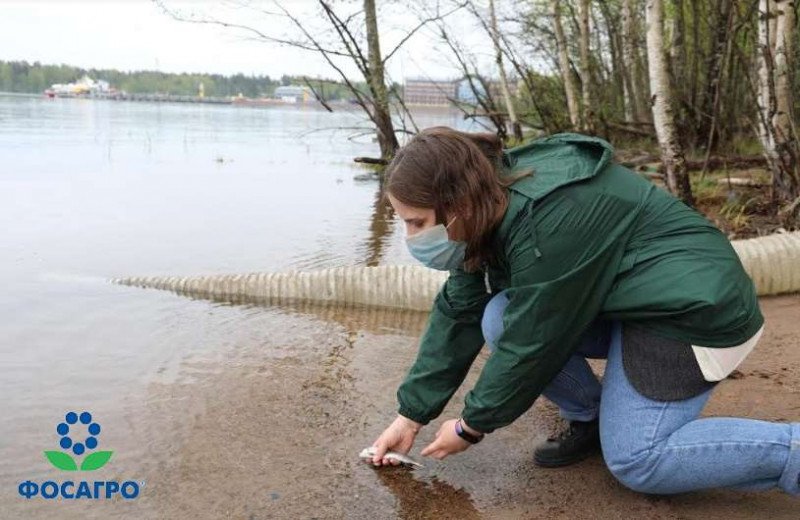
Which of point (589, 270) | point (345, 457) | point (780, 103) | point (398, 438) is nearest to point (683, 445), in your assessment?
point (589, 270)

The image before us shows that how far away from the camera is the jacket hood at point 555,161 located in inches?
93.3

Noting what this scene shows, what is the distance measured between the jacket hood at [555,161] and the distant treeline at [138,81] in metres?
91.5

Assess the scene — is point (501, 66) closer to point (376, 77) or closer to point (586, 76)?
point (376, 77)

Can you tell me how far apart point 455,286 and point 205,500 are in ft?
3.61

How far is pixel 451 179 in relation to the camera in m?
2.32

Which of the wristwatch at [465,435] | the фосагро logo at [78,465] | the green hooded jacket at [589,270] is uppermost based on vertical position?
the green hooded jacket at [589,270]

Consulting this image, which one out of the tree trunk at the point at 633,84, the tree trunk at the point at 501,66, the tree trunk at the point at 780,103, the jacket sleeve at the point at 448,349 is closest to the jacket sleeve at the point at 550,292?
the jacket sleeve at the point at 448,349

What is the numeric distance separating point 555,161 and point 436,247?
437 mm

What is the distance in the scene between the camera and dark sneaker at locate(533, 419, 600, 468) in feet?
9.57

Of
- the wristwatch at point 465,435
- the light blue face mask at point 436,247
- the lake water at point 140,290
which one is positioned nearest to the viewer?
the light blue face mask at point 436,247

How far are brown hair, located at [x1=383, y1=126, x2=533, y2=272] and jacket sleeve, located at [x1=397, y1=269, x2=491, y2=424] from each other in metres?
0.41

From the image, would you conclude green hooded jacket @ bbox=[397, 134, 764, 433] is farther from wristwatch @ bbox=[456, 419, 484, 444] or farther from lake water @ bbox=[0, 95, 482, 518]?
lake water @ bbox=[0, 95, 482, 518]

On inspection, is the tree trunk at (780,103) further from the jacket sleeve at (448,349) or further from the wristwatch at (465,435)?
the wristwatch at (465,435)

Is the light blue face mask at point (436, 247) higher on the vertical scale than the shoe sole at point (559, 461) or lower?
higher
